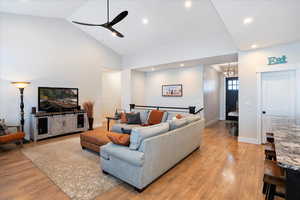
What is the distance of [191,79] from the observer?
21.7 ft

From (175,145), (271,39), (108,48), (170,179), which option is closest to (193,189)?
(170,179)

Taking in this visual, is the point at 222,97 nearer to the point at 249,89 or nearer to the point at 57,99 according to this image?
the point at 249,89

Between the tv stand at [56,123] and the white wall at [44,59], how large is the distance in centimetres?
66

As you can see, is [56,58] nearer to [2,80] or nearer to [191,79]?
[2,80]

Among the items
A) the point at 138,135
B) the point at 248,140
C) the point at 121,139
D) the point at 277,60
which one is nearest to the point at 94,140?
the point at 121,139

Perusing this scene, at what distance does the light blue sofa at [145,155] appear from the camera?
6.88 feet

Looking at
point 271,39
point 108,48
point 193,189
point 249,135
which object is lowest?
point 193,189

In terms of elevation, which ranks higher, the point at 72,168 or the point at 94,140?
the point at 94,140

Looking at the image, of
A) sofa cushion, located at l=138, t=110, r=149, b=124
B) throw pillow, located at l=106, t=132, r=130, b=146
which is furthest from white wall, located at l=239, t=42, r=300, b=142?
throw pillow, located at l=106, t=132, r=130, b=146

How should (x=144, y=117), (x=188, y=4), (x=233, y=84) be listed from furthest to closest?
(x=233, y=84), (x=144, y=117), (x=188, y=4)

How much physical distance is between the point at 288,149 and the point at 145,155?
1.54 metres

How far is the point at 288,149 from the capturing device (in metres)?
1.35

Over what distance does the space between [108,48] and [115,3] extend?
2882 mm

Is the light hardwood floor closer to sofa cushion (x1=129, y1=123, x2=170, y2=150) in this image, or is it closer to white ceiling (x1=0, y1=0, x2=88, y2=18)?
sofa cushion (x1=129, y1=123, x2=170, y2=150)
